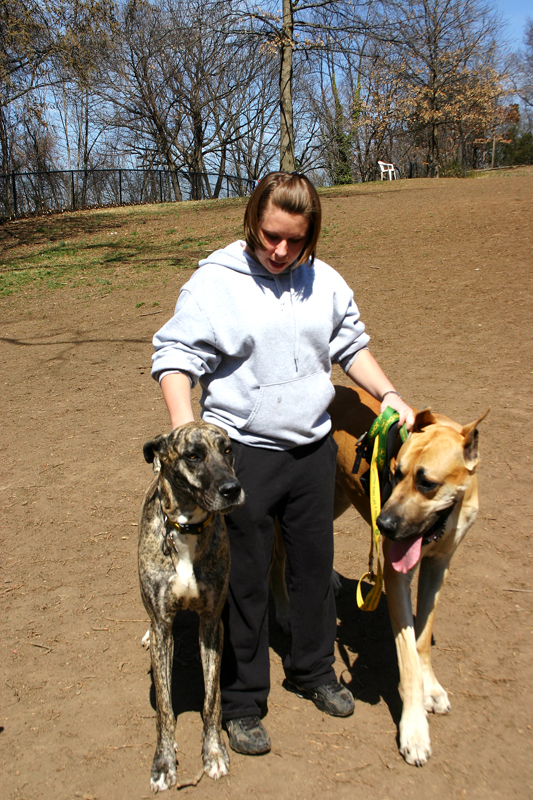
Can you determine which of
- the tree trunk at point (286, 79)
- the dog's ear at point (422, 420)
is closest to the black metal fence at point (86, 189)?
the tree trunk at point (286, 79)

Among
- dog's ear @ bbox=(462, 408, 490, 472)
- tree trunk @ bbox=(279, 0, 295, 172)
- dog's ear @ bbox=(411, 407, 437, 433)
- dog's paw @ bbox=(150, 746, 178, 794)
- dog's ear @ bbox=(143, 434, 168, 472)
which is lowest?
dog's paw @ bbox=(150, 746, 178, 794)

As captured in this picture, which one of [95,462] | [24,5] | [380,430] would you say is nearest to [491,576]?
[380,430]

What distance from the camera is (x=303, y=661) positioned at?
280 cm

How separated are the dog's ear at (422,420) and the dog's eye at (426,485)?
0.89 ft

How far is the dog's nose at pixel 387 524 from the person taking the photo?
2568 mm

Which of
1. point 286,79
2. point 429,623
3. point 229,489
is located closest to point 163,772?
point 229,489

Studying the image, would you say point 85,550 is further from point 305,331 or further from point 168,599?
point 305,331

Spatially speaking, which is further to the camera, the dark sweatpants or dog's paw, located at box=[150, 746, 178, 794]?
the dark sweatpants

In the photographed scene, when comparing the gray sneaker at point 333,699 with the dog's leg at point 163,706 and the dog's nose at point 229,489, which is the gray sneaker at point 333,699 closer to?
the dog's leg at point 163,706

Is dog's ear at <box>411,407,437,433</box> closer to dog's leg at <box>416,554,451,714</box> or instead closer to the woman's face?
dog's leg at <box>416,554,451,714</box>

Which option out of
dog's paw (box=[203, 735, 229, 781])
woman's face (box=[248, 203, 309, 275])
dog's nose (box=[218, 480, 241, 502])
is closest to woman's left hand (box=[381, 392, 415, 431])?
woman's face (box=[248, 203, 309, 275])

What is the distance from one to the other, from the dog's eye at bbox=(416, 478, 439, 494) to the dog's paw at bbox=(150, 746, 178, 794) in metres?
1.46

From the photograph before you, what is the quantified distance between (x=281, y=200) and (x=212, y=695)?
1984 mm

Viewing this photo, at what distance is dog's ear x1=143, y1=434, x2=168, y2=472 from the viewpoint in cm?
239
